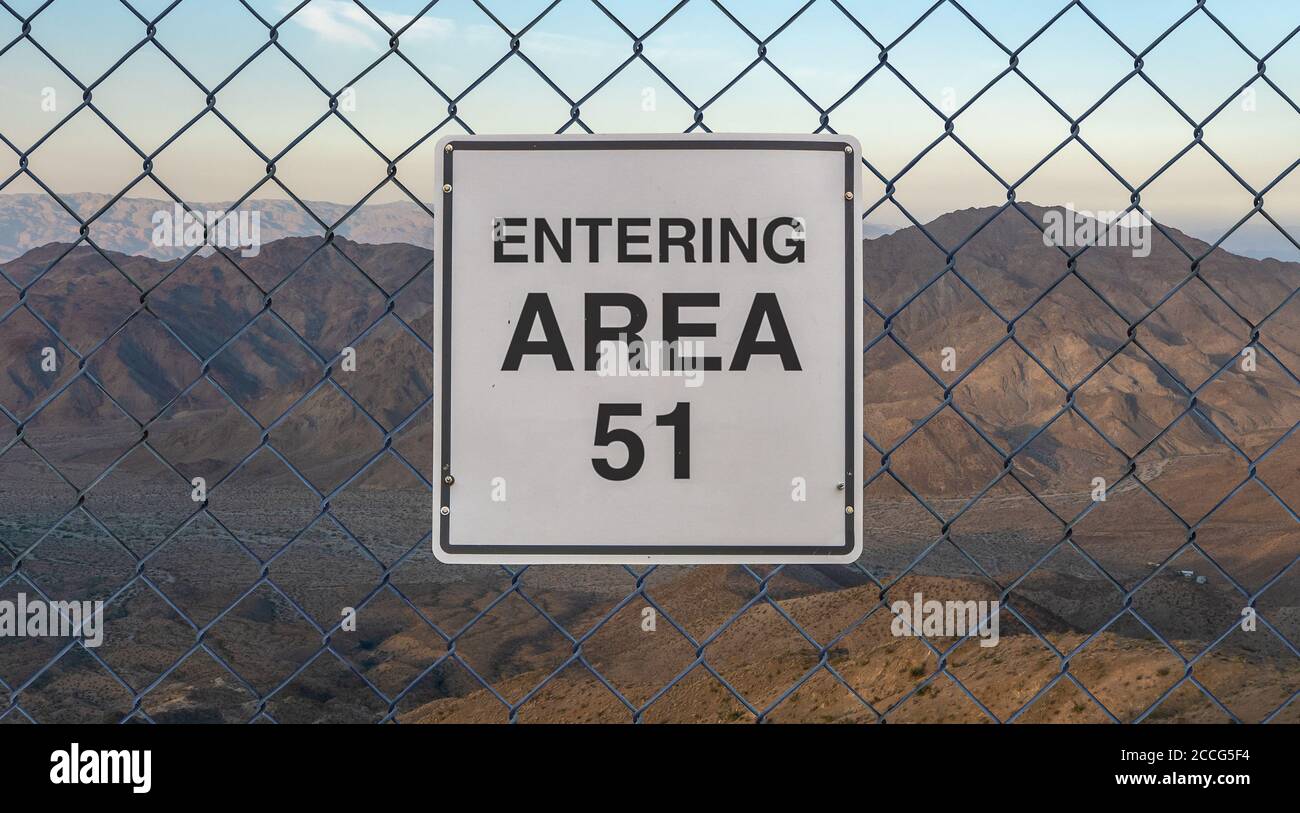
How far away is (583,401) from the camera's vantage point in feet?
7.40

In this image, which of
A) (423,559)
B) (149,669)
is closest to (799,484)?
(149,669)

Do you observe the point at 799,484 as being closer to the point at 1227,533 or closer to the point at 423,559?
the point at 423,559

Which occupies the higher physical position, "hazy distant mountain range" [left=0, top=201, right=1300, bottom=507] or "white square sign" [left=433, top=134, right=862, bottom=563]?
"hazy distant mountain range" [left=0, top=201, right=1300, bottom=507]

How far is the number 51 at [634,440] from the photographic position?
7.41ft

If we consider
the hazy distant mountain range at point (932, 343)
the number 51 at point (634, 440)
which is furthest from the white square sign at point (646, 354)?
the hazy distant mountain range at point (932, 343)

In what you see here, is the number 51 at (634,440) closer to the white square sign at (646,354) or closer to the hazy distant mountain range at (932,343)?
the white square sign at (646,354)

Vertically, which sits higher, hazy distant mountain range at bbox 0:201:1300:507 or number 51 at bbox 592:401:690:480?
hazy distant mountain range at bbox 0:201:1300:507

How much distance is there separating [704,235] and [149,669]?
10468 mm

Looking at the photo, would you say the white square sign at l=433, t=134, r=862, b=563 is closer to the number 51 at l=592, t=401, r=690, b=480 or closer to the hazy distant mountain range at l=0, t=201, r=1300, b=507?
the number 51 at l=592, t=401, r=690, b=480

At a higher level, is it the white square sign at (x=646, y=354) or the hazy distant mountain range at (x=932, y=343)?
the hazy distant mountain range at (x=932, y=343)

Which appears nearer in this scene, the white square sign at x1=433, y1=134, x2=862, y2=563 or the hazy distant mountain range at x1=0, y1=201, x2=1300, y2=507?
the white square sign at x1=433, y1=134, x2=862, y2=563

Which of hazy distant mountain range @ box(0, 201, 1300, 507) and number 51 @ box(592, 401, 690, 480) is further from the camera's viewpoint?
hazy distant mountain range @ box(0, 201, 1300, 507)

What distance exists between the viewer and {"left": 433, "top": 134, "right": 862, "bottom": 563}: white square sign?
2252mm

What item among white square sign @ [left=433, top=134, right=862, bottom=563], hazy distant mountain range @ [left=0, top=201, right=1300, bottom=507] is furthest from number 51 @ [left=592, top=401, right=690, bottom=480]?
hazy distant mountain range @ [left=0, top=201, right=1300, bottom=507]
